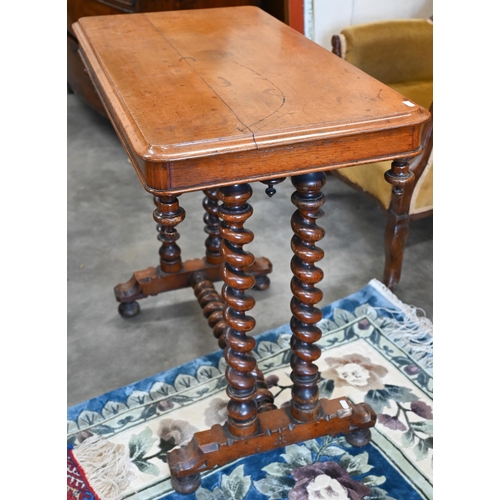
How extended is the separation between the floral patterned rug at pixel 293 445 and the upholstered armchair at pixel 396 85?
9.9 inches

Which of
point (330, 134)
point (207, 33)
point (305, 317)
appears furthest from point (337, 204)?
point (330, 134)

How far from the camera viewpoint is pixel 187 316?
224cm

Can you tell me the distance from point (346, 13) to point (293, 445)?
2.08 m

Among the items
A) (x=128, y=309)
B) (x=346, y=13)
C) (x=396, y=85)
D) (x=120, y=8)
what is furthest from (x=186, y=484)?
(x=120, y=8)

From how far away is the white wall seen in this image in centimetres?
294

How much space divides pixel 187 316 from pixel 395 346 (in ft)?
2.27

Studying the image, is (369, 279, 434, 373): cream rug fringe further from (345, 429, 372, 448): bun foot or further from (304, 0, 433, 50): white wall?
(304, 0, 433, 50): white wall

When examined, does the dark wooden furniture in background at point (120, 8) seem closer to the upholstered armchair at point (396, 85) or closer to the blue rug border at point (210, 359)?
the upholstered armchair at point (396, 85)

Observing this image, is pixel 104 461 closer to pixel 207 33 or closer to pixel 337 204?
pixel 207 33

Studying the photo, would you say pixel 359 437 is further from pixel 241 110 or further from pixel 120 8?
pixel 120 8

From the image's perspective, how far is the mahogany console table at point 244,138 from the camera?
116cm

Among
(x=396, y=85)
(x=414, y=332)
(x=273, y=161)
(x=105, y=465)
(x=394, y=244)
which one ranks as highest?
(x=273, y=161)

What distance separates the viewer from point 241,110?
1251mm

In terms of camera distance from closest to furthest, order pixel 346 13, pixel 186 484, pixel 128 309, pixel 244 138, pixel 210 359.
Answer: pixel 244 138
pixel 186 484
pixel 210 359
pixel 128 309
pixel 346 13
